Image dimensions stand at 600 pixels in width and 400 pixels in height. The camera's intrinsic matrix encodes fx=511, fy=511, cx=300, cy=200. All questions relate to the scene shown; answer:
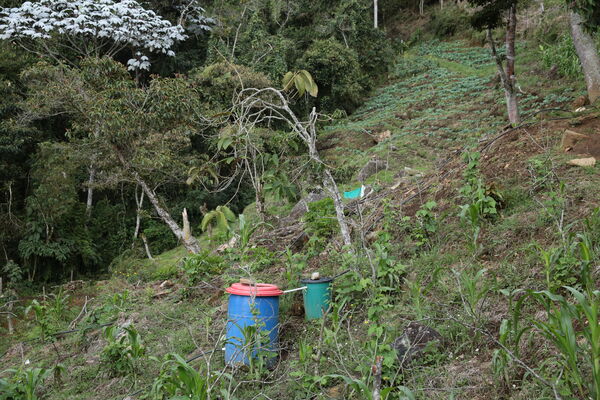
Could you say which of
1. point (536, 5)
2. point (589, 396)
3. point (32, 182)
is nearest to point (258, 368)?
point (589, 396)

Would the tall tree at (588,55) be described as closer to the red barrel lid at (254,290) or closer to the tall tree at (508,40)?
the tall tree at (508,40)

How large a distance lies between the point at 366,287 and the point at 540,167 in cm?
195

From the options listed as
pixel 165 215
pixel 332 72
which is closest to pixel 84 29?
pixel 332 72

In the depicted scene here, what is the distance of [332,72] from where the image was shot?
17.8 metres

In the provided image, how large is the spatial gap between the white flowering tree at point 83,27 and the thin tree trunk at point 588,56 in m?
11.6

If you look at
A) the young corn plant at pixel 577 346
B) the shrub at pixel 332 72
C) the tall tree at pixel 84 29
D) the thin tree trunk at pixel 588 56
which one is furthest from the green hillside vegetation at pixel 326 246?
the shrub at pixel 332 72

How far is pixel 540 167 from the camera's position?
438 cm

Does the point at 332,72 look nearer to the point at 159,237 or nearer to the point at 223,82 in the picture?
the point at 223,82

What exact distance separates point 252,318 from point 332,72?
50.0 feet

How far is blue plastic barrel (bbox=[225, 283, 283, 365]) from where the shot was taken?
3.49 metres

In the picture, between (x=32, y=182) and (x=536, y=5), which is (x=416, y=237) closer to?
(x=32, y=182)

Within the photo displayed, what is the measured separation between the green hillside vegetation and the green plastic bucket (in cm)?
11

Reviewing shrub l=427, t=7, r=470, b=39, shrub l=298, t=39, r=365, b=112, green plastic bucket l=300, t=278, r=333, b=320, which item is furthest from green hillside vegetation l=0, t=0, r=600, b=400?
shrub l=427, t=7, r=470, b=39

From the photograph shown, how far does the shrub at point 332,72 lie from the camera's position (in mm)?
17672
